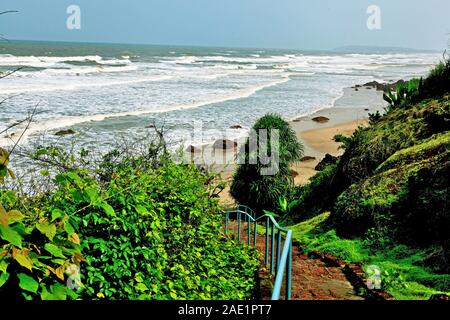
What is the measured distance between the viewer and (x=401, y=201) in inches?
263

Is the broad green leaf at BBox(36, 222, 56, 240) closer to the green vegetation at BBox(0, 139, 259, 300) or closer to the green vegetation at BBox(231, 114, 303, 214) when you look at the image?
the green vegetation at BBox(0, 139, 259, 300)

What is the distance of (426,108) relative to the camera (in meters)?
9.55

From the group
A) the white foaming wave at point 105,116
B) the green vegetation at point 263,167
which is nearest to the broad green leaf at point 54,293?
the green vegetation at point 263,167

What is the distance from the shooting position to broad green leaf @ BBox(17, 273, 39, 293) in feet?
8.36

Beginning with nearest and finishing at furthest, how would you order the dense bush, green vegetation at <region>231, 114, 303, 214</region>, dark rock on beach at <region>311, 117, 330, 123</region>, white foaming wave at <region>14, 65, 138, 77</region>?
the dense bush < green vegetation at <region>231, 114, 303, 214</region> < dark rock on beach at <region>311, 117, 330, 123</region> < white foaming wave at <region>14, 65, 138, 77</region>

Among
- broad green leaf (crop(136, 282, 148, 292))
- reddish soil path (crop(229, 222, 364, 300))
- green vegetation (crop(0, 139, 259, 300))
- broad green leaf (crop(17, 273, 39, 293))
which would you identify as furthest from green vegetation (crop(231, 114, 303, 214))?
broad green leaf (crop(17, 273, 39, 293))

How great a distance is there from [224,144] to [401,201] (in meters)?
15.2

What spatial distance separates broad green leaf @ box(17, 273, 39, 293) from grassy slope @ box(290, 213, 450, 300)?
142 inches

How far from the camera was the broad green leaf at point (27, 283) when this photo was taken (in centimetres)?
255

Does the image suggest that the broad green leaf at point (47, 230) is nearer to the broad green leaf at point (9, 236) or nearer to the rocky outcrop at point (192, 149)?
the broad green leaf at point (9, 236)

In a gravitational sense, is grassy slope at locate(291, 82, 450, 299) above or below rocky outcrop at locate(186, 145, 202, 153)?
above

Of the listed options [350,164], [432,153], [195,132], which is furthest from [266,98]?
[432,153]
